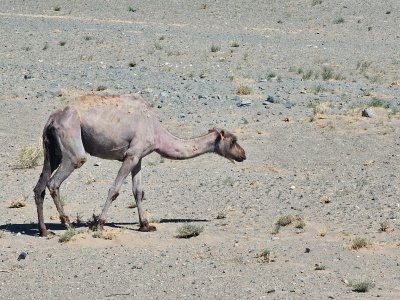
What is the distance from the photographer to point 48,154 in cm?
1121

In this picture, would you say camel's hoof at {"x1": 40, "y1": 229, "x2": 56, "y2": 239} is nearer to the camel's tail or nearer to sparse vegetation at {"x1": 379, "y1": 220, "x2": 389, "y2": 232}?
the camel's tail

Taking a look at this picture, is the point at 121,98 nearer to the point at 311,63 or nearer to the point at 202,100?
the point at 202,100

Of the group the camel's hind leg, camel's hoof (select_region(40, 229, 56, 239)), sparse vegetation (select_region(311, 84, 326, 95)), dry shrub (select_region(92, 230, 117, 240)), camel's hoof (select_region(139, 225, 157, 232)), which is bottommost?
sparse vegetation (select_region(311, 84, 326, 95))

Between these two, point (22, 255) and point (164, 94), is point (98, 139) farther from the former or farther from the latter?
point (164, 94)

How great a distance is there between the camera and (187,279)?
9336 mm

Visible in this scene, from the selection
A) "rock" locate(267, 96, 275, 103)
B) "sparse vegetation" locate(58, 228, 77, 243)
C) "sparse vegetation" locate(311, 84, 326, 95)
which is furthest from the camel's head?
"sparse vegetation" locate(311, 84, 326, 95)

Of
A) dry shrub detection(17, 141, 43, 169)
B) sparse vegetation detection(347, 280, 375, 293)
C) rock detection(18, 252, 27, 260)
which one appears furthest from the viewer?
dry shrub detection(17, 141, 43, 169)

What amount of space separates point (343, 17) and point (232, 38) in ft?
30.6

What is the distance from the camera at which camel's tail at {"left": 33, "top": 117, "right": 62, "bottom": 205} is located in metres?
11.1

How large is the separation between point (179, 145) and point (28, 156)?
489 centimetres

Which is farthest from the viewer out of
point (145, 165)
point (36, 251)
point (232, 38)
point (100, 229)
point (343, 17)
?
point (343, 17)

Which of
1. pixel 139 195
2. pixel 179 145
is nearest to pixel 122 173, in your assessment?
pixel 139 195

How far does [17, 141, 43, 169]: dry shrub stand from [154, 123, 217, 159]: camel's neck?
4602 millimetres

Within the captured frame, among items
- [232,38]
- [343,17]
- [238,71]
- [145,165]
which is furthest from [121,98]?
[343,17]
